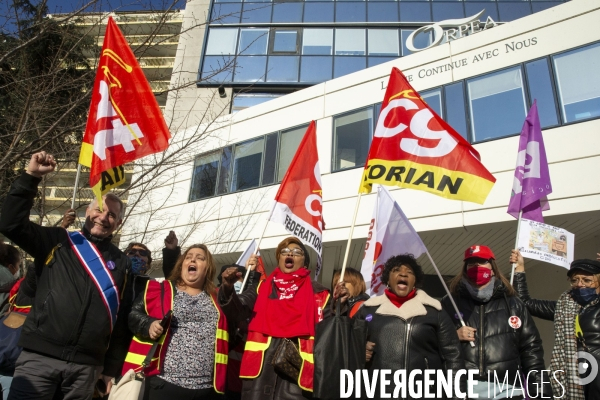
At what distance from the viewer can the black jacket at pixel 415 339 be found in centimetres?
373

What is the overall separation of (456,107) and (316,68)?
30.0 ft

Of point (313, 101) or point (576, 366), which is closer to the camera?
point (576, 366)

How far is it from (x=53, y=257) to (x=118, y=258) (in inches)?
16.5

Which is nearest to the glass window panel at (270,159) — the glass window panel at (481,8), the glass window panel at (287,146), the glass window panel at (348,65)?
the glass window panel at (287,146)

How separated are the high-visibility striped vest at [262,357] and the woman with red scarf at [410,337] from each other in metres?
0.47

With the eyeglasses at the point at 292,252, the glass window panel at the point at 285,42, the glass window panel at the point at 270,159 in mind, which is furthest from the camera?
the glass window panel at the point at 285,42

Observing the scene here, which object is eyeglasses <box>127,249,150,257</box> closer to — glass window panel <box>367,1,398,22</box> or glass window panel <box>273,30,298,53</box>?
glass window panel <box>273,30,298,53</box>

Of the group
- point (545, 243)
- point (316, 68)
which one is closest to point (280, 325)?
point (545, 243)

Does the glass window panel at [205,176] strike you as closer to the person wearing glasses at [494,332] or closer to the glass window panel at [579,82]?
the glass window panel at [579,82]

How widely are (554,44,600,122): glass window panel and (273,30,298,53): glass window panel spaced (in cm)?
1139

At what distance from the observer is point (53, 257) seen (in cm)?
330

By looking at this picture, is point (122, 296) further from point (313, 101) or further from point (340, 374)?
point (313, 101)

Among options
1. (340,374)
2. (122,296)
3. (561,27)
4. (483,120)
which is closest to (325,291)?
(340,374)

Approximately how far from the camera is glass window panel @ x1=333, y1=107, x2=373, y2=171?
12.3 m
